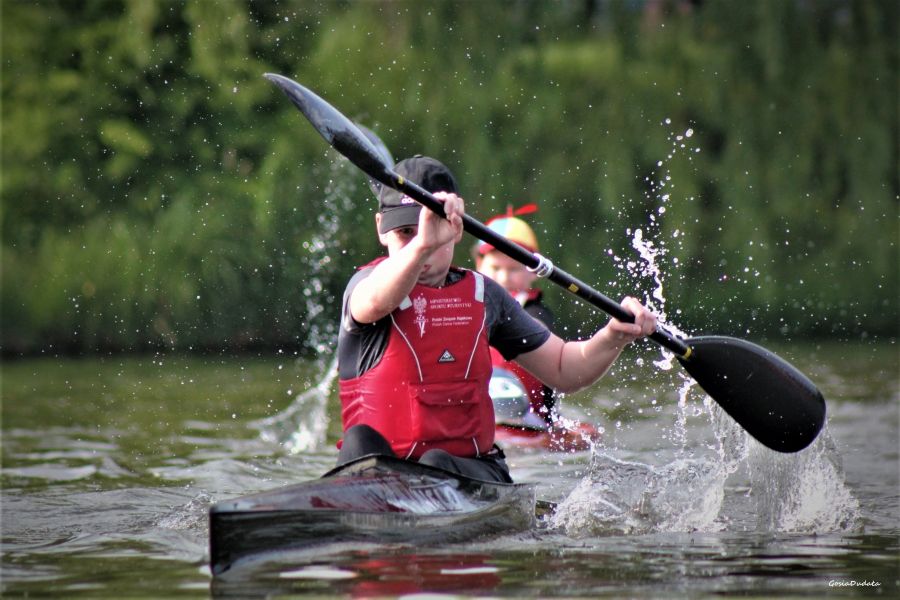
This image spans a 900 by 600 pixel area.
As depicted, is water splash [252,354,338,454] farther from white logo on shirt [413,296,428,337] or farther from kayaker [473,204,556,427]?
white logo on shirt [413,296,428,337]

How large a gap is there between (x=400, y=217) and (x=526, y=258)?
0.54 metres

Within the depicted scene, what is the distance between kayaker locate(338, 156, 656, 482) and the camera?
4.61 meters

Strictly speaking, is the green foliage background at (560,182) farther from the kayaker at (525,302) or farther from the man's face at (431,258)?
the man's face at (431,258)

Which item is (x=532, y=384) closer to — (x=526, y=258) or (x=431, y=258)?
(x=526, y=258)

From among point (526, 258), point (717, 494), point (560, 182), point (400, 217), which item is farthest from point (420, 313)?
point (560, 182)

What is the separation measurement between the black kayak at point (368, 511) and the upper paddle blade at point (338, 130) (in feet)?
3.49

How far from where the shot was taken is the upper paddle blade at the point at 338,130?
4.70m

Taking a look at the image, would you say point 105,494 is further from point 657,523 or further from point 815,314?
point 815,314

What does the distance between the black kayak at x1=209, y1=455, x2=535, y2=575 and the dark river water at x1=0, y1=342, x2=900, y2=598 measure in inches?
2.3

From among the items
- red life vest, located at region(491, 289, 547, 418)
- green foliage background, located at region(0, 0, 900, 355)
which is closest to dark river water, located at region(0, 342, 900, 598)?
red life vest, located at region(491, 289, 547, 418)

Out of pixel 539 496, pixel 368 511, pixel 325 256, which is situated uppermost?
pixel 325 256

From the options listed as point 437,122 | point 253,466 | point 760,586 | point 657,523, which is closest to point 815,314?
point 437,122

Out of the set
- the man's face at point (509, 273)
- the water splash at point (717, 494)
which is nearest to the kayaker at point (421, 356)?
the water splash at point (717, 494)

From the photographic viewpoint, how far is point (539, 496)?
5930mm
